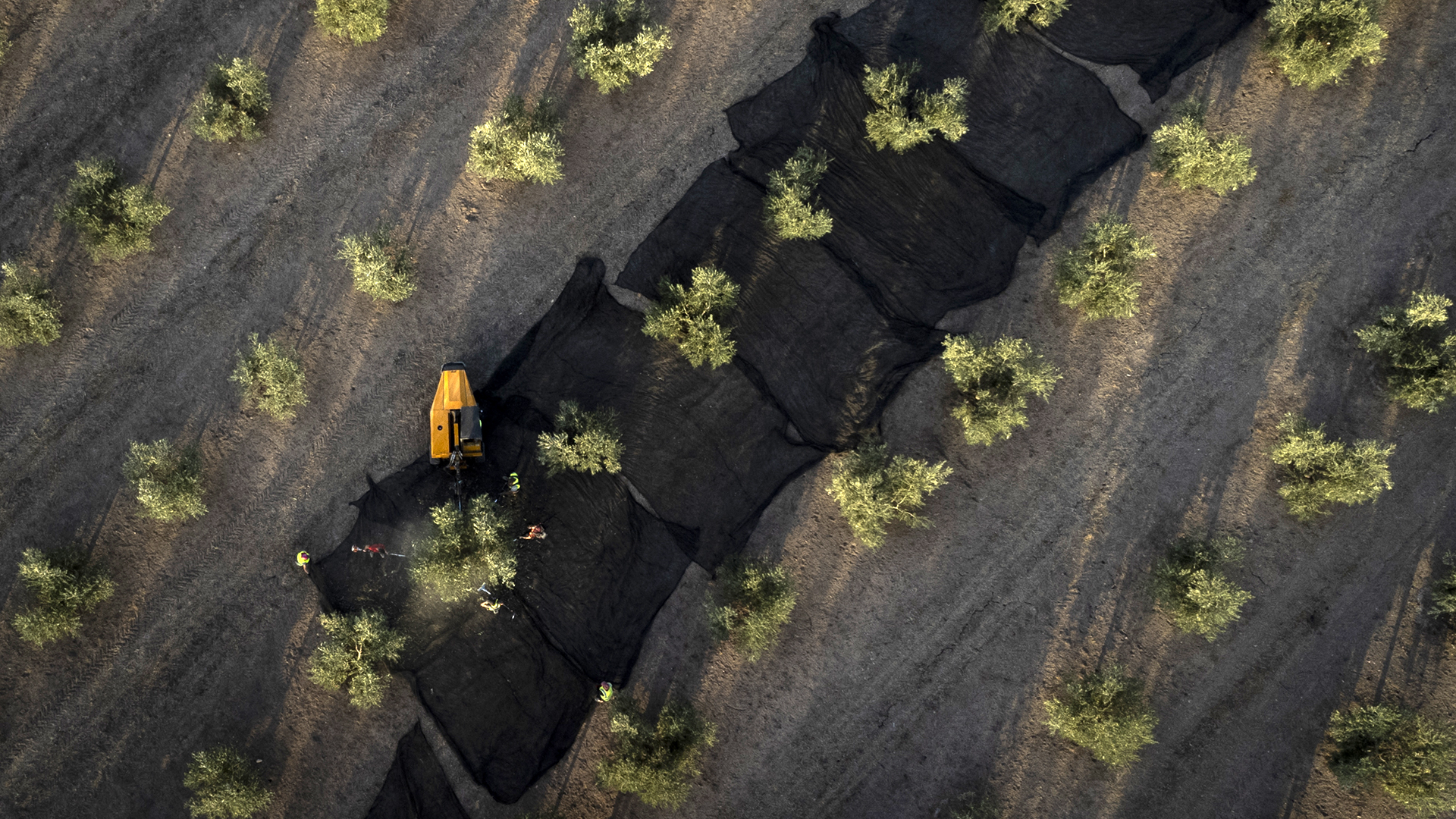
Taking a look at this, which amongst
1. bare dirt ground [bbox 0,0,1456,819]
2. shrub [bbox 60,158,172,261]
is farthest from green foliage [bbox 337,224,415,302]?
shrub [bbox 60,158,172,261]

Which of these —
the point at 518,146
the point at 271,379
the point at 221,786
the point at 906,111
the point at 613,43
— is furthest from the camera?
the point at 613,43

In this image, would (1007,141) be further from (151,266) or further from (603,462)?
(151,266)

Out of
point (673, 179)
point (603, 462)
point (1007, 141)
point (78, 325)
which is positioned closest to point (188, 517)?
point (78, 325)

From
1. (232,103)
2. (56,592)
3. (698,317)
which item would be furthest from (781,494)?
(56,592)

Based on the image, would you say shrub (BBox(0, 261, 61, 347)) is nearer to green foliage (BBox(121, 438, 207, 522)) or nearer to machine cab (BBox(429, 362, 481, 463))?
green foliage (BBox(121, 438, 207, 522))

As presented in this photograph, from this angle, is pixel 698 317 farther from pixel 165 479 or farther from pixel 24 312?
pixel 24 312

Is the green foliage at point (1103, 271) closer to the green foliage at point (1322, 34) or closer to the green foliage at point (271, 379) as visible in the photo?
the green foliage at point (1322, 34)
